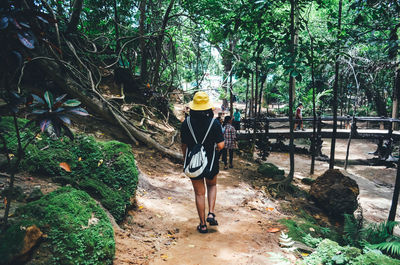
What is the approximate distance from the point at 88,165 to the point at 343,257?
3.41 meters

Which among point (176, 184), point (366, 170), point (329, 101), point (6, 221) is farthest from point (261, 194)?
point (329, 101)

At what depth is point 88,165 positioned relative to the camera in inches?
146

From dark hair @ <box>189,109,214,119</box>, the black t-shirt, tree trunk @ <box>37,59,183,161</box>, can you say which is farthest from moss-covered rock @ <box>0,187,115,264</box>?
tree trunk @ <box>37,59,183,161</box>

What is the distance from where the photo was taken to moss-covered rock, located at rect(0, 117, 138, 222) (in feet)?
11.0

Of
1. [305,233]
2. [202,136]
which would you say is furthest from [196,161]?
[305,233]

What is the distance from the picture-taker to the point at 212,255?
288 centimetres

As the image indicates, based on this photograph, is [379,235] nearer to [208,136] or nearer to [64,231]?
[208,136]

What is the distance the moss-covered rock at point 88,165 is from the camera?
334 centimetres

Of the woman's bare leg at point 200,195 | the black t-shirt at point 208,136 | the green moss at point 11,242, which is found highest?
the black t-shirt at point 208,136

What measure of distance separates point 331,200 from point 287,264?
4.98 m

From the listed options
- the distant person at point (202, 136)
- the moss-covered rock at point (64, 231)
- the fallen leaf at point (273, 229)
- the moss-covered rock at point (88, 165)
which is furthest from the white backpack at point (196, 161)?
the fallen leaf at point (273, 229)

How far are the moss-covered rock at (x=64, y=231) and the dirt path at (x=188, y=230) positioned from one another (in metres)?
0.33

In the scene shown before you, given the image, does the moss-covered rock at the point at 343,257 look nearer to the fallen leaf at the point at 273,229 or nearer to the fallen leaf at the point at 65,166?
the fallen leaf at the point at 273,229

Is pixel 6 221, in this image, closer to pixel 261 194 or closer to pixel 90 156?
pixel 90 156
